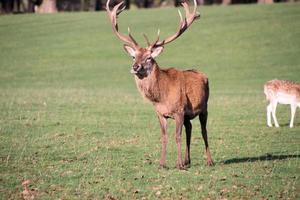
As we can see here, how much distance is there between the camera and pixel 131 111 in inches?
793

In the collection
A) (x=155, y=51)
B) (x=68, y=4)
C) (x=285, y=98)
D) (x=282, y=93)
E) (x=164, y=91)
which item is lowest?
(x=68, y=4)

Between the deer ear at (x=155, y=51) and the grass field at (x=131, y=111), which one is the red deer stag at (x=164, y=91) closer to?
the deer ear at (x=155, y=51)

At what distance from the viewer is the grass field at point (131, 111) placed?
31.4 feet

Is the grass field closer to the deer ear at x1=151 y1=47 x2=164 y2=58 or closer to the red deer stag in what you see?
the red deer stag

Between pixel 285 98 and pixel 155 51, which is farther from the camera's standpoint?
pixel 285 98

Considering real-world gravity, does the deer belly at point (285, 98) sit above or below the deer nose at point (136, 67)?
below

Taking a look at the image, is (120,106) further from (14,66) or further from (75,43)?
(75,43)

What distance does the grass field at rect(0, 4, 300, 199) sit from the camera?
31.4 feet

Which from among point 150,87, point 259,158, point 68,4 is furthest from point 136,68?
point 68,4

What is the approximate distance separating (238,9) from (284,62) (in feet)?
51.9

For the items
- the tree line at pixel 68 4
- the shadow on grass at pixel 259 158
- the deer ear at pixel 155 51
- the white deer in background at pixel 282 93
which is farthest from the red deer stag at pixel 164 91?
the tree line at pixel 68 4

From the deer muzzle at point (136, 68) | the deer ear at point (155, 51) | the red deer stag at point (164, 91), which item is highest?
the deer ear at point (155, 51)

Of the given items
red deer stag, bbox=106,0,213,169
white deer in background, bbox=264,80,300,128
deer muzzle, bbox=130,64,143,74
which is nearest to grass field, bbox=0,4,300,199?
white deer in background, bbox=264,80,300,128

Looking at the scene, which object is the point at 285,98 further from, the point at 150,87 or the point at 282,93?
the point at 150,87
